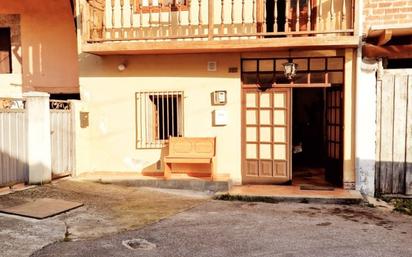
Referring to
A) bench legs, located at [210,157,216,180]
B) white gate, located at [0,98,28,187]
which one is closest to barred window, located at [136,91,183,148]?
bench legs, located at [210,157,216,180]

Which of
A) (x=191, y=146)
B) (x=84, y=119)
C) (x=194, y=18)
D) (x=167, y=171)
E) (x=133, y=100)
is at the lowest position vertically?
(x=167, y=171)

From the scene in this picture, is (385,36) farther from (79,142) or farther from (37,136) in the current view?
(37,136)

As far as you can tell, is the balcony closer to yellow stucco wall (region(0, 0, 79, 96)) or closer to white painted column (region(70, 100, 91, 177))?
white painted column (region(70, 100, 91, 177))

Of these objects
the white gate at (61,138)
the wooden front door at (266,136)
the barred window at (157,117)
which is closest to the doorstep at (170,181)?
the white gate at (61,138)

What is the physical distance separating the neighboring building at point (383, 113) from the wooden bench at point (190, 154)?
10.6ft

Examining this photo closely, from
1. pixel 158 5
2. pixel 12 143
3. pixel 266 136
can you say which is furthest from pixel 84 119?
pixel 266 136

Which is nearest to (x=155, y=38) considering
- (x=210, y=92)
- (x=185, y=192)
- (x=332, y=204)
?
(x=210, y=92)

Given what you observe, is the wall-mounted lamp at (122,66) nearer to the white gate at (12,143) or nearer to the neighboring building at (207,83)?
the neighboring building at (207,83)

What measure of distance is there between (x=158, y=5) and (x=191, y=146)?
11.3ft

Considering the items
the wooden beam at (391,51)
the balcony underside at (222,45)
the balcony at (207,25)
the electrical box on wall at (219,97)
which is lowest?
the electrical box on wall at (219,97)

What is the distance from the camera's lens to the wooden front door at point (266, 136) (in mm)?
9641

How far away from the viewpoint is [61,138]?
950cm

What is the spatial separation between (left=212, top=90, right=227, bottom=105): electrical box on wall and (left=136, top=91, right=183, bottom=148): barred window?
0.81 metres

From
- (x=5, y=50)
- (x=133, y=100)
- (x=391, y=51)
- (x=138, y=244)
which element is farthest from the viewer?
(x=5, y=50)
